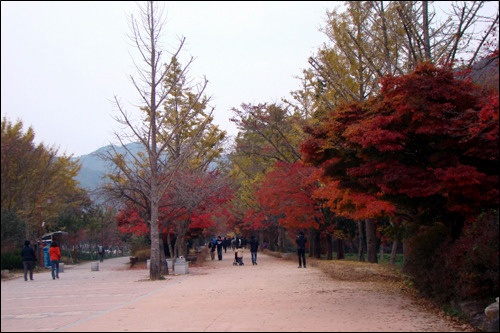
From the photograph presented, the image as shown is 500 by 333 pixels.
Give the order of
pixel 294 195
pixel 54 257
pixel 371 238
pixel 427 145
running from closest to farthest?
pixel 427 145
pixel 54 257
pixel 371 238
pixel 294 195

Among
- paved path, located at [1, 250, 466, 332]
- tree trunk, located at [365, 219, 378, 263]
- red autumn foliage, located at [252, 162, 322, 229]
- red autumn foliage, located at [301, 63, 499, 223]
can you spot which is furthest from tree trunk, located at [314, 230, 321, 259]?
red autumn foliage, located at [301, 63, 499, 223]

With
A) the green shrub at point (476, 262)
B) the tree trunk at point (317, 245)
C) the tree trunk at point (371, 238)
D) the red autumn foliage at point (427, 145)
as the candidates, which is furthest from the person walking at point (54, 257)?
the tree trunk at point (317, 245)

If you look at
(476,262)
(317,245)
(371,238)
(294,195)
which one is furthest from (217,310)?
(317,245)

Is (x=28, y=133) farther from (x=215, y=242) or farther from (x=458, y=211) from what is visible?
(x=215, y=242)

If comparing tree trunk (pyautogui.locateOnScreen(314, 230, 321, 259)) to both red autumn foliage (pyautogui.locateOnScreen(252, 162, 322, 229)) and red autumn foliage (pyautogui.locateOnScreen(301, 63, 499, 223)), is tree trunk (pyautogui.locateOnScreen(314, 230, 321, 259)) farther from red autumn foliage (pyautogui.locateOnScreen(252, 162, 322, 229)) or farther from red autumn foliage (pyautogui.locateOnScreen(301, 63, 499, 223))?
red autumn foliage (pyautogui.locateOnScreen(301, 63, 499, 223))

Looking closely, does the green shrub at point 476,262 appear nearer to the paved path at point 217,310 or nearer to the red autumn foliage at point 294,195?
the paved path at point 217,310

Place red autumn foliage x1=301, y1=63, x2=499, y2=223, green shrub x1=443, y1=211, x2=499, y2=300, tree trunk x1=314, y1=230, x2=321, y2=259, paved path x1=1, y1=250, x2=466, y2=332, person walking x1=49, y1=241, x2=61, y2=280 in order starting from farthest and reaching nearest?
tree trunk x1=314, y1=230, x2=321, y2=259 < person walking x1=49, y1=241, x2=61, y2=280 < red autumn foliage x1=301, y1=63, x2=499, y2=223 < green shrub x1=443, y1=211, x2=499, y2=300 < paved path x1=1, y1=250, x2=466, y2=332

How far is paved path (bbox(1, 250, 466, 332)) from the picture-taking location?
8391mm

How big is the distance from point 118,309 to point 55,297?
3.66 metres

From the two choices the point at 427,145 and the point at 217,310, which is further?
the point at 427,145

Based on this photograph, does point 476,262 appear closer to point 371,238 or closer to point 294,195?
point 371,238

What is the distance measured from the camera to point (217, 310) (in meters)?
10.3

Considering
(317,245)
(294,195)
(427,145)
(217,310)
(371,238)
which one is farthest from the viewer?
(317,245)

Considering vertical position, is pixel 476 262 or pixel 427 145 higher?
pixel 427 145
